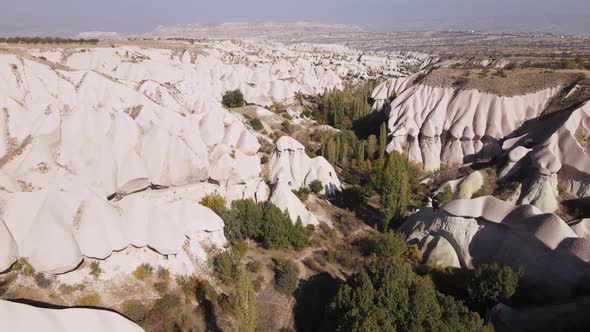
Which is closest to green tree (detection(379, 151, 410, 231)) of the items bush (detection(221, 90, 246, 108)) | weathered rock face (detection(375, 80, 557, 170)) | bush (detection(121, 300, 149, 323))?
weathered rock face (detection(375, 80, 557, 170))

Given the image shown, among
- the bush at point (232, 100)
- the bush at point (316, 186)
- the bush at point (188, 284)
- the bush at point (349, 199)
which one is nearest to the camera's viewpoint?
the bush at point (188, 284)

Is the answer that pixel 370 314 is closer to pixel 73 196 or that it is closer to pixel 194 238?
pixel 194 238

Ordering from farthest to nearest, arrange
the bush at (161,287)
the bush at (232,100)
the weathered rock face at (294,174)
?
1. the bush at (232,100)
2. the weathered rock face at (294,174)
3. the bush at (161,287)

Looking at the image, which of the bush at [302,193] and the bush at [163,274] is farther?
the bush at [302,193]

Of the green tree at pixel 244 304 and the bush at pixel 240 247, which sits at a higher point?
the green tree at pixel 244 304

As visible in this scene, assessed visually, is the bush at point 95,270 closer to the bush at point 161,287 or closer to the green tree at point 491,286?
the bush at point 161,287

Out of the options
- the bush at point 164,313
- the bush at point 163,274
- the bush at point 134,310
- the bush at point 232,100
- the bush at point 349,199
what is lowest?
the bush at point 349,199

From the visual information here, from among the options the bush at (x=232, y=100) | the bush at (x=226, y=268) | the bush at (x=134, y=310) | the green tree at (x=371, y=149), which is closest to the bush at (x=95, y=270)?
the bush at (x=134, y=310)

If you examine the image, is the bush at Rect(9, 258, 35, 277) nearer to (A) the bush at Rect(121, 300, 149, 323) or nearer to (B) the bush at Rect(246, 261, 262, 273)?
(A) the bush at Rect(121, 300, 149, 323)
